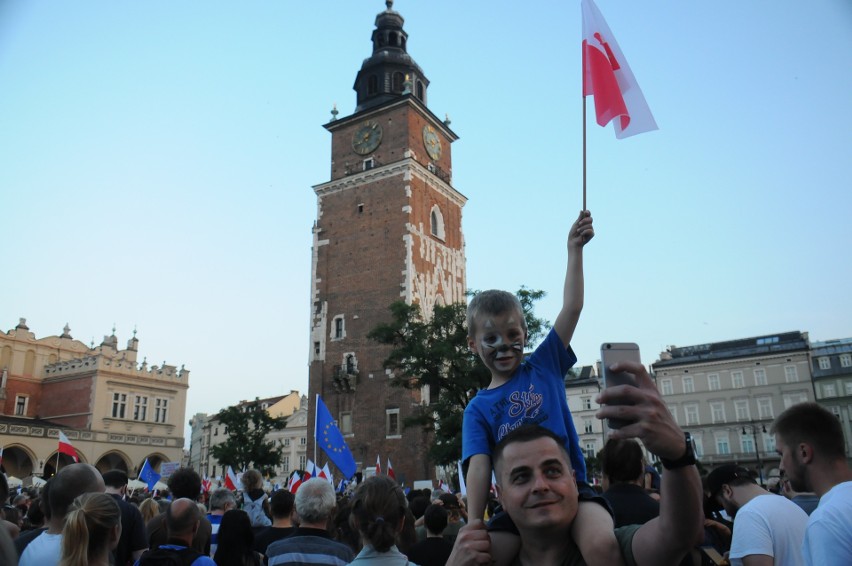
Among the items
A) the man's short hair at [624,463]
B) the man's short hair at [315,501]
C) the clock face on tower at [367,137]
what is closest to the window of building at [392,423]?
the clock face on tower at [367,137]

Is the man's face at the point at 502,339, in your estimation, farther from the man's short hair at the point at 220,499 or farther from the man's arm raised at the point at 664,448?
the man's short hair at the point at 220,499

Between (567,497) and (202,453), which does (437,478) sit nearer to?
(567,497)

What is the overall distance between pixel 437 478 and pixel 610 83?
33.2 m

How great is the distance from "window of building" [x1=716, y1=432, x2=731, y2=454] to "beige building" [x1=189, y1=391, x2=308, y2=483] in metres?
40.0

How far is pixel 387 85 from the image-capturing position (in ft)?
143

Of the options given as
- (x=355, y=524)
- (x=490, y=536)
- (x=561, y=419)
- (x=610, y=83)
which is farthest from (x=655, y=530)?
(x=610, y=83)

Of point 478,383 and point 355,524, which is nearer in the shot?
point 355,524

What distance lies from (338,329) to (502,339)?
120 feet

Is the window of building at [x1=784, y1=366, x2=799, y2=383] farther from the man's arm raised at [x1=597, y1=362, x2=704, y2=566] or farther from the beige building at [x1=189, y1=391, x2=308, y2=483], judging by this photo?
the man's arm raised at [x1=597, y1=362, x2=704, y2=566]

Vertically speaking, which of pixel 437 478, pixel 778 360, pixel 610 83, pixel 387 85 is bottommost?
pixel 437 478

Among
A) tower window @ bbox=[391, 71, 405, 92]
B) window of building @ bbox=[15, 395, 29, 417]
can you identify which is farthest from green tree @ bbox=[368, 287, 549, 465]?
window of building @ bbox=[15, 395, 29, 417]

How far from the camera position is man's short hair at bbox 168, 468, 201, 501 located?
241 inches

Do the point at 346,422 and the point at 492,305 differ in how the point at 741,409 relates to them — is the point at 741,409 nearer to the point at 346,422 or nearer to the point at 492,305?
the point at 346,422

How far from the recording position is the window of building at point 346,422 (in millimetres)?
36875
